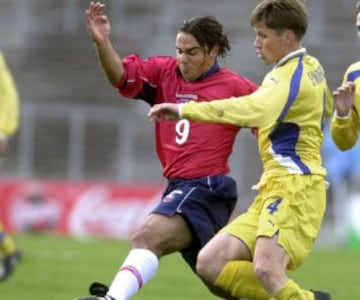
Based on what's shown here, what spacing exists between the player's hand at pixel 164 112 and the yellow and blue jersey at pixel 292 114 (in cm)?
41

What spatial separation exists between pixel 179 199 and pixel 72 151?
Answer: 48.1 feet

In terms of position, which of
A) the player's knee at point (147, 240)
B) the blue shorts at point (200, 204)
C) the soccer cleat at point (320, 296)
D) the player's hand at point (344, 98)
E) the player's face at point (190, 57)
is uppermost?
the player's face at point (190, 57)

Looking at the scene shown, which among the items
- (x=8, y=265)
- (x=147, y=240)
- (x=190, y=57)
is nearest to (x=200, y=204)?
(x=147, y=240)

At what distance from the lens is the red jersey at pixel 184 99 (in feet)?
27.1

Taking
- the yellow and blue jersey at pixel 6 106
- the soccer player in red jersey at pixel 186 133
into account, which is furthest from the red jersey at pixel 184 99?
the yellow and blue jersey at pixel 6 106

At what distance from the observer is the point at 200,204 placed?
26.6 ft

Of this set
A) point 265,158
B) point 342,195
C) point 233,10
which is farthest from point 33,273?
point 233,10

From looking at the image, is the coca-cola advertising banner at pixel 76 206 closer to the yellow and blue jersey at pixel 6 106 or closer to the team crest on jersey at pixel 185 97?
the yellow and blue jersey at pixel 6 106

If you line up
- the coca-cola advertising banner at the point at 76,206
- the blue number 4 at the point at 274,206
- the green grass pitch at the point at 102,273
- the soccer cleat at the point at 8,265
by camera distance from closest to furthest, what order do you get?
1. the blue number 4 at the point at 274,206
2. the green grass pitch at the point at 102,273
3. the soccer cleat at the point at 8,265
4. the coca-cola advertising banner at the point at 76,206

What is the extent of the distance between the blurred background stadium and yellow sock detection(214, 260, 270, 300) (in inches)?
520

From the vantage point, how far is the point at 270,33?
7480 millimetres

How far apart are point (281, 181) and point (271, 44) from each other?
794mm

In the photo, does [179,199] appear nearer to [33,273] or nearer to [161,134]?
[161,134]

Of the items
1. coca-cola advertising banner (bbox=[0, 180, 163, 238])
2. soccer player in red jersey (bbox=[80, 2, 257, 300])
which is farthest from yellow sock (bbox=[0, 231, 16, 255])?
coca-cola advertising banner (bbox=[0, 180, 163, 238])
